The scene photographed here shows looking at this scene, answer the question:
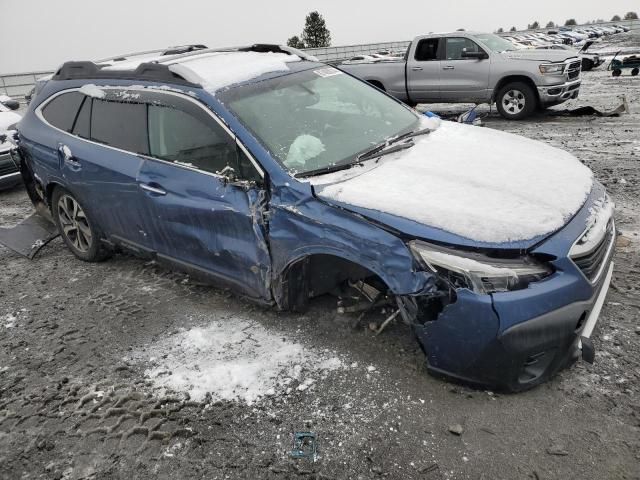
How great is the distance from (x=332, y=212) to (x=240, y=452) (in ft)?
4.21

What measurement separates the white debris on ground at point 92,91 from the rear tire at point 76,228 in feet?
2.91

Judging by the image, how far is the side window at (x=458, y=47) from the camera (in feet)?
33.6

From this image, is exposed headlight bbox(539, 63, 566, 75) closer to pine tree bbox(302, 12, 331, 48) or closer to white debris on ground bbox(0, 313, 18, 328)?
white debris on ground bbox(0, 313, 18, 328)

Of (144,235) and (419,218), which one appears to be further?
(144,235)

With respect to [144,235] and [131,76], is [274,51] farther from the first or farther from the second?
[144,235]

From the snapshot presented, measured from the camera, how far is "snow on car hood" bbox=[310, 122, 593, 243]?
2.46 meters

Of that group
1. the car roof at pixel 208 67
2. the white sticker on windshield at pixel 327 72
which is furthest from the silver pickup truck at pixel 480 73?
the car roof at pixel 208 67

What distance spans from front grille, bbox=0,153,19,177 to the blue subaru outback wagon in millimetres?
2941

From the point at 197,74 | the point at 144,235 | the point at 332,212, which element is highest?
the point at 197,74

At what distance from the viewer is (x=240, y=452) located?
2.45m

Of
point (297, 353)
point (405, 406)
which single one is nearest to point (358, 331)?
point (297, 353)

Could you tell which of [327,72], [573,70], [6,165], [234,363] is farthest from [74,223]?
[573,70]

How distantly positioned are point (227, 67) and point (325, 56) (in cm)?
3064

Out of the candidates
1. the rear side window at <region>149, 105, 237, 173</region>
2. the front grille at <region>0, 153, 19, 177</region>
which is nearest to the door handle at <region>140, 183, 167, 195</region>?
the rear side window at <region>149, 105, 237, 173</region>
